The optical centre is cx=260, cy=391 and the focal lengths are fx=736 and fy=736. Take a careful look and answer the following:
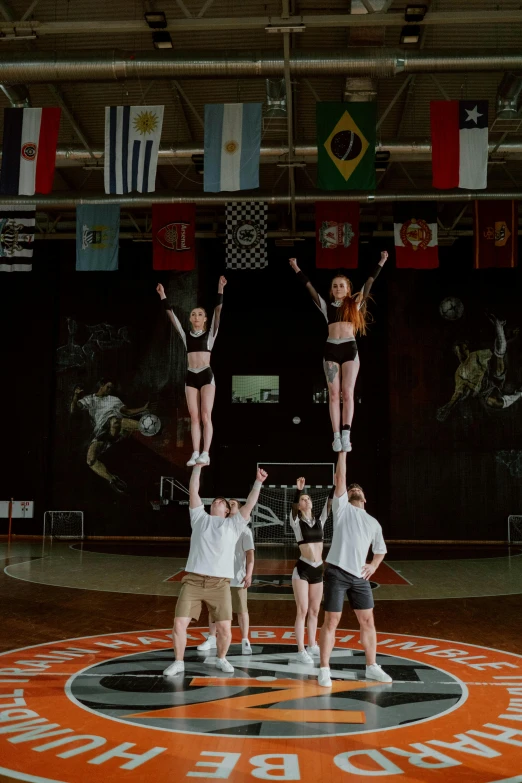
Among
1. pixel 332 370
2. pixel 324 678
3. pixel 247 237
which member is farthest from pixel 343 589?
pixel 247 237

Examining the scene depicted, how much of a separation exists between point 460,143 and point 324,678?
9.83 m

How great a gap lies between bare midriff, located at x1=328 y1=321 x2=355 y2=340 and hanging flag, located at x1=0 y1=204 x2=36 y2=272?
44.3 ft

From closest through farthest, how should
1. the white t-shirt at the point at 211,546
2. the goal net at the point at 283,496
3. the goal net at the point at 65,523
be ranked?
the white t-shirt at the point at 211,546 → the goal net at the point at 283,496 → the goal net at the point at 65,523

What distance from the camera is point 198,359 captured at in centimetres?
795

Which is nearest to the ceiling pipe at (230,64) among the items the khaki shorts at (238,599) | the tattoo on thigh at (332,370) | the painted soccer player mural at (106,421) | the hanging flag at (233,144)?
the hanging flag at (233,144)

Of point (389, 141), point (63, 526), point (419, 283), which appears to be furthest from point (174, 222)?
point (63, 526)

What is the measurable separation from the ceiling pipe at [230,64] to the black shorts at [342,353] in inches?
354

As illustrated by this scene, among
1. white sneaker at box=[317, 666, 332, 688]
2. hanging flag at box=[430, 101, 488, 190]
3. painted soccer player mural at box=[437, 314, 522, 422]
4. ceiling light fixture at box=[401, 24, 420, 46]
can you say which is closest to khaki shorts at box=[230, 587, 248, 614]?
white sneaker at box=[317, 666, 332, 688]

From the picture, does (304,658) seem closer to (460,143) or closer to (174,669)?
(174,669)

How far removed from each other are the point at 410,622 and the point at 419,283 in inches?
647

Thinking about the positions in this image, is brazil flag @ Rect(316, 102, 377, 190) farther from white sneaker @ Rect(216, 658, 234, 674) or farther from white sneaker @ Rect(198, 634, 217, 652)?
white sneaker @ Rect(216, 658, 234, 674)

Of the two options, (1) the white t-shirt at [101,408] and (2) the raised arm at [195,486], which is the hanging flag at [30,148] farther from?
(1) the white t-shirt at [101,408]

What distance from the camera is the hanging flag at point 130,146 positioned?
13.8m

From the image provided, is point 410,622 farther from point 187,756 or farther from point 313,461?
point 313,461
